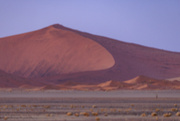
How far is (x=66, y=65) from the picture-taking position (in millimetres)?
50031

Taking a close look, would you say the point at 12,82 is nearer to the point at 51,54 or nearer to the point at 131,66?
the point at 51,54

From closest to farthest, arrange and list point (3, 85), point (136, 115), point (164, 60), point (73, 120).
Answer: point (73, 120)
point (136, 115)
point (3, 85)
point (164, 60)

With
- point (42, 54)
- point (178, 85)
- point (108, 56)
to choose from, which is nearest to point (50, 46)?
point (42, 54)

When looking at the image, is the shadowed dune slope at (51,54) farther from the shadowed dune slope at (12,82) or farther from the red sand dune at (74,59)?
the shadowed dune slope at (12,82)

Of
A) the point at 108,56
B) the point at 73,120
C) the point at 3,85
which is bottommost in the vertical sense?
the point at 73,120

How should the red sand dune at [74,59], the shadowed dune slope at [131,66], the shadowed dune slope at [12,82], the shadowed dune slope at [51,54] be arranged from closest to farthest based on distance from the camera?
the shadowed dune slope at [12,82] → the shadowed dune slope at [131,66] → the red sand dune at [74,59] → the shadowed dune slope at [51,54]

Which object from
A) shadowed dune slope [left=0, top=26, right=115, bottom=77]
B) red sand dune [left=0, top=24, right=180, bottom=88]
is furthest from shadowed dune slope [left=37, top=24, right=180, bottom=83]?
shadowed dune slope [left=0, top=26, right=115, bottom=77]

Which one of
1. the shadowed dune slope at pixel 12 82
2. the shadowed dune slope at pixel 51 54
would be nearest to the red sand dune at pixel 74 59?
the shadowed dune slope at pixel 51 54

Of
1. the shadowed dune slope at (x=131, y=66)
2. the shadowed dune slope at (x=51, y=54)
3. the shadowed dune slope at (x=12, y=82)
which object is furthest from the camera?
the shadowed dune slope at (x=51, y=54)

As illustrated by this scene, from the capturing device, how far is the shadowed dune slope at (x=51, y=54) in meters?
49.5

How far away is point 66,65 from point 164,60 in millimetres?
17065

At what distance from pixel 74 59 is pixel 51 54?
4.14 metres

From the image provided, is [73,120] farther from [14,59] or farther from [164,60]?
[164,60]

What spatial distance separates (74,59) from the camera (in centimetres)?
5162
